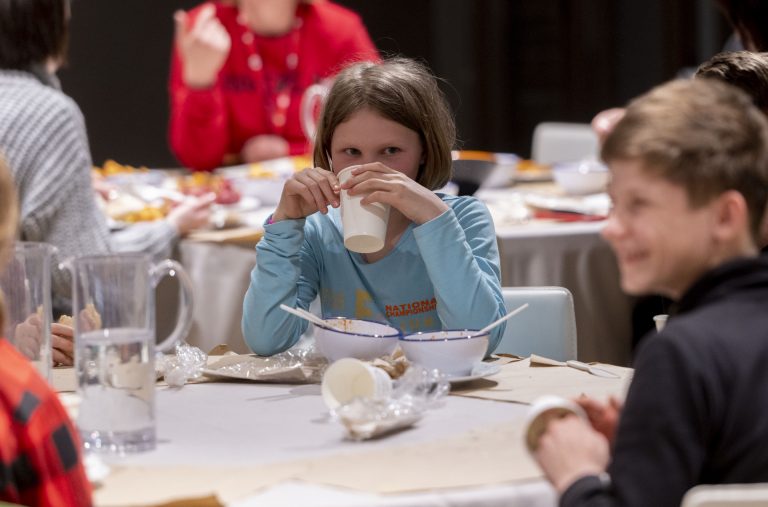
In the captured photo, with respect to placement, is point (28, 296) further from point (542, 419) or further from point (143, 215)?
point (143, 215)

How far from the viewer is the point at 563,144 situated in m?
5.44

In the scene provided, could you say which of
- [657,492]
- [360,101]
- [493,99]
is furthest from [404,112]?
[493,99]

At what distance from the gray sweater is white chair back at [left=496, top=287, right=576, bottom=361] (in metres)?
1.14

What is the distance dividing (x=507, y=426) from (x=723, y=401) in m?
0.41

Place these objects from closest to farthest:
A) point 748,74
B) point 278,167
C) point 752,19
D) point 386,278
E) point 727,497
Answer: point 727,497 < point 748,74 < point 386,278 < point 752,19 < point 278,167

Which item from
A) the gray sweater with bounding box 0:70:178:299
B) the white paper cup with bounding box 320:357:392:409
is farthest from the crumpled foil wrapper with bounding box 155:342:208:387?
the gray sweater with bounding box 0:70:178:299

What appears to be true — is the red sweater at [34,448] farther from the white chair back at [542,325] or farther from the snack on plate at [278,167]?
the snack on plate at [278,167]

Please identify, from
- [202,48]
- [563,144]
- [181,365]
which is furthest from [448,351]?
[563,144]

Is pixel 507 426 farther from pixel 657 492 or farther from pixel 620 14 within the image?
pixel 620 14

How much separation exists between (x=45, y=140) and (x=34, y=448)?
1920 millimetres

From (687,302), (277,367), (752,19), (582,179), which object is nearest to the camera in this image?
(687,302)

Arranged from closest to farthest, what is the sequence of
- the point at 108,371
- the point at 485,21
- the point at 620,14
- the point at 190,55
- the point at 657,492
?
the point at 657,492 < the point at 108,371 < the point at 190,55 < the point at 620,14 < the point at 485,21

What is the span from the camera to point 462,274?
2.05 m

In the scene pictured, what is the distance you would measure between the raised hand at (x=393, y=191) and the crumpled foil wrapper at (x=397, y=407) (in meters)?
0.35
